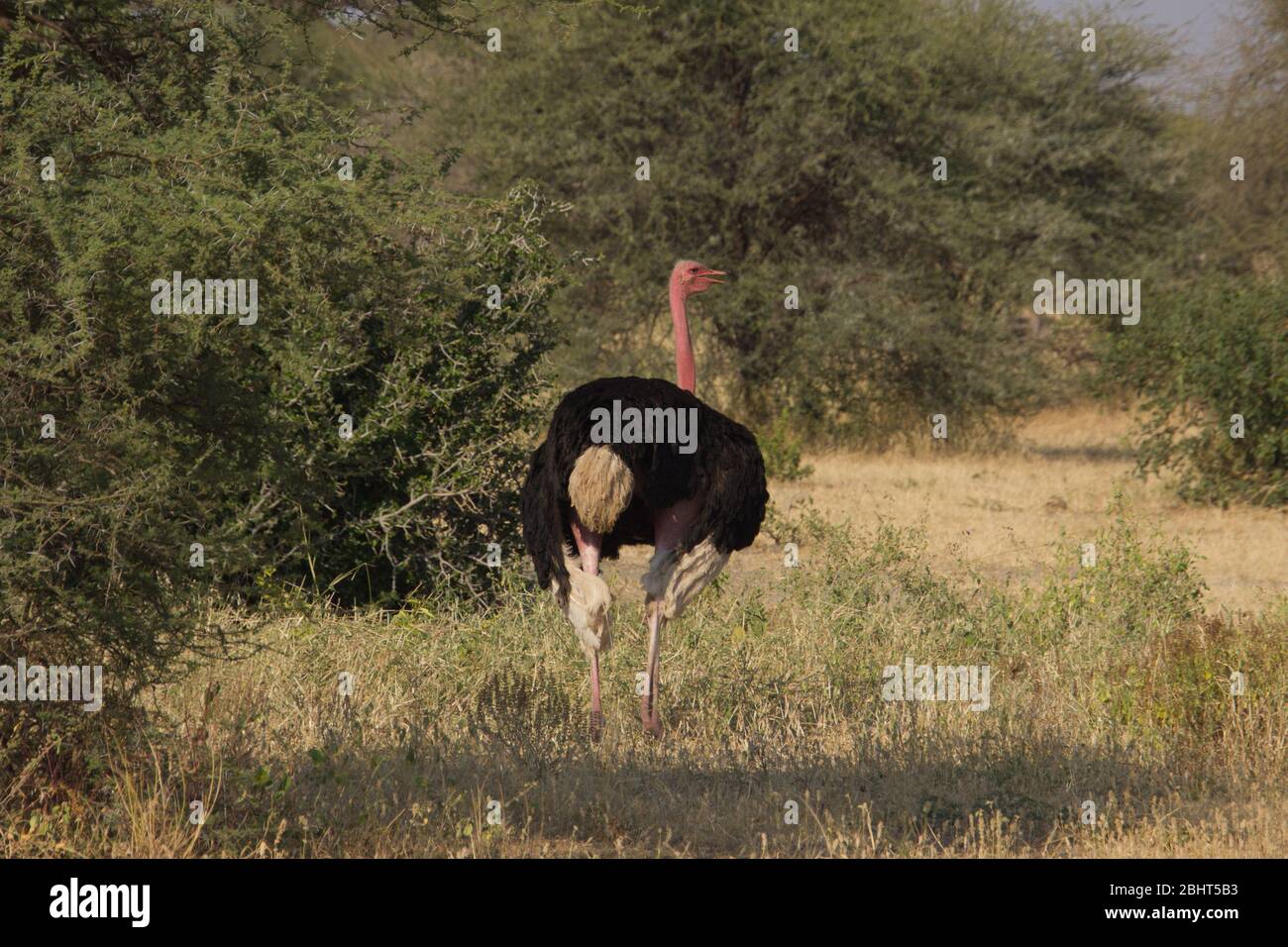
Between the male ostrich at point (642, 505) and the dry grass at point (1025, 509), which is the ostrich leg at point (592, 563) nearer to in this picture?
the male ostrich at point (642, 505)

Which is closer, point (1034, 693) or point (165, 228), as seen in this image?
point (165, 228)

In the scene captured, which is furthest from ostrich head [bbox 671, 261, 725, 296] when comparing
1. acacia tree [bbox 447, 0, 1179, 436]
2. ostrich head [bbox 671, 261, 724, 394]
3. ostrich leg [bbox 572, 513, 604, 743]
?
acacia tree [bbox 447, 0, 1179, 436]

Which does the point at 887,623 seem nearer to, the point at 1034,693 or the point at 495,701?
the point at 1034,693

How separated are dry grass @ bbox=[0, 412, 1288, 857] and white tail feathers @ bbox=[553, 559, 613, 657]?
1.15 feet

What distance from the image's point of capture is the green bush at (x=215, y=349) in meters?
4.31

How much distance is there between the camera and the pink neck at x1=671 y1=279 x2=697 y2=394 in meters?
6.67

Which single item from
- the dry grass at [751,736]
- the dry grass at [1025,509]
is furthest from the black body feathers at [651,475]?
the dry grass at [1025,509]

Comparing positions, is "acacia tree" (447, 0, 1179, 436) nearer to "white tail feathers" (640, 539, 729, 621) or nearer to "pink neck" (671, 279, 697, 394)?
"pink neck" (671, 279, 697, 394)

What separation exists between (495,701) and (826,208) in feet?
38.7

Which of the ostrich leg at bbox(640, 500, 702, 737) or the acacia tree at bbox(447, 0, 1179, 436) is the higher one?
the acacia tree at bbox(447, 0, 1179, 436)

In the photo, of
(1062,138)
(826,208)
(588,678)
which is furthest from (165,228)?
(1062,138)

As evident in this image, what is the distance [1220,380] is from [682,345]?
7.14 metres

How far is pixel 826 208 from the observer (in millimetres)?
17172
